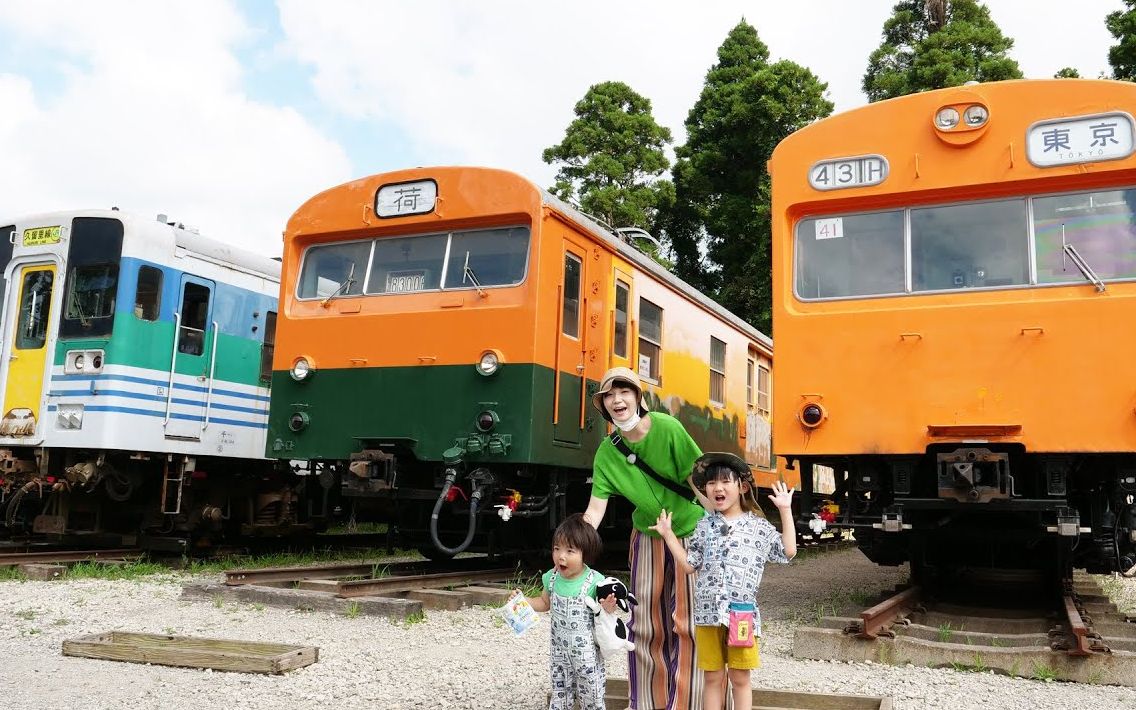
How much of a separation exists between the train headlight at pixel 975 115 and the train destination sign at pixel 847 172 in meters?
0.56

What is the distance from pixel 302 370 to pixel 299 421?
17.1 inches

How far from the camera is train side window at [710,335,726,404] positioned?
10859 mm

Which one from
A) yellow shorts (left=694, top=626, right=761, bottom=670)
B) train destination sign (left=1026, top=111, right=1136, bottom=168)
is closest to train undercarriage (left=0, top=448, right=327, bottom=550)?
yellow shorts (left=694, top=626, right=761, bottom=670)

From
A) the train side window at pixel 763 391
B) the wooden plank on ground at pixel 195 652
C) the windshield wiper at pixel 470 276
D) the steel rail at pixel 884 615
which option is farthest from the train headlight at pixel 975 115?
the train side window at pixel 763 391

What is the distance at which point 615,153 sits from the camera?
2238 centimetres

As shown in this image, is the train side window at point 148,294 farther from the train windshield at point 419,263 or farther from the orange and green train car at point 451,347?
the train windshield at point 419,263

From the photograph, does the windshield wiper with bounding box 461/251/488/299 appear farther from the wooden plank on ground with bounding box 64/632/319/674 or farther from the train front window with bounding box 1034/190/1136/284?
the train front window with bounding box 1034/190/1136/284

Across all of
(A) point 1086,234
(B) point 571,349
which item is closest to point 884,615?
(A) point 1086,234

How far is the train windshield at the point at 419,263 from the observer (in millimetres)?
7715

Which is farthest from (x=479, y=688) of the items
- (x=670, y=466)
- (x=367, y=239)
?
(x=367, y=239)

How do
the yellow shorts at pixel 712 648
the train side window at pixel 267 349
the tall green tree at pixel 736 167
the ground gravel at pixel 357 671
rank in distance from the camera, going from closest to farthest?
the yellow shorts at pixel 712 648
the ground gravel at pixel 357 671
the train side window at pixel 267 349
the tall green tree at pixel 736 167

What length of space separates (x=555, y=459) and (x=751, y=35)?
18.6m

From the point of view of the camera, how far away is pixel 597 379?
8.26 meters

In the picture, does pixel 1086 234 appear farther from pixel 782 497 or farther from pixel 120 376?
pixel 120 376
